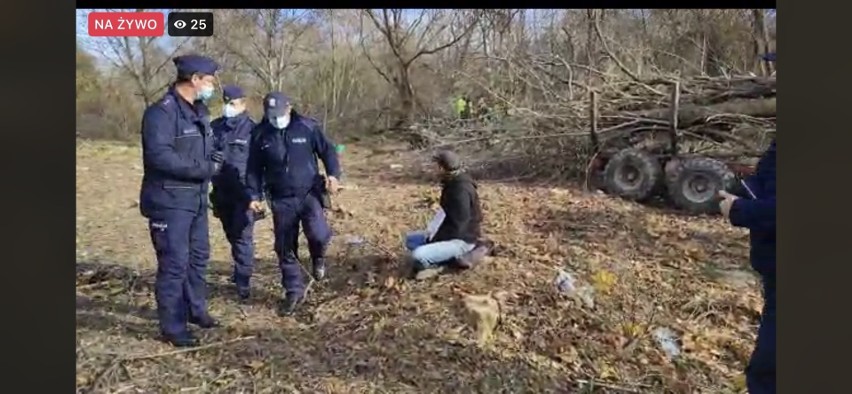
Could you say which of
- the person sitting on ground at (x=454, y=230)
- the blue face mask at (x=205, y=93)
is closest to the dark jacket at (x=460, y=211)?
the person sitting on ground at (x=454, y=230)

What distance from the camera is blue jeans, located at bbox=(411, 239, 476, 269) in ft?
9.72

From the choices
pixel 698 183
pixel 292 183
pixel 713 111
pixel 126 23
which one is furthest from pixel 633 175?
pixel 126 23

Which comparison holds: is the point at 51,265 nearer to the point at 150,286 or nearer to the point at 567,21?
the point at 150,286

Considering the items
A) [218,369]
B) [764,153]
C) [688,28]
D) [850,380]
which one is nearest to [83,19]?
[218,369]

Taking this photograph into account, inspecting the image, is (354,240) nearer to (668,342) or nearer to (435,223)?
(435,223)

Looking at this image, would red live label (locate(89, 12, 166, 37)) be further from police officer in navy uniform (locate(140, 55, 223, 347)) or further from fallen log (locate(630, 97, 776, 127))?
fallen log (locate(630, 97, 776, 127))

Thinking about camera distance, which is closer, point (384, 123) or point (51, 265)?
point (51, 265)

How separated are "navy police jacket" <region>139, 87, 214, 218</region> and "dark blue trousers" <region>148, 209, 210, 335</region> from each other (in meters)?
0.04

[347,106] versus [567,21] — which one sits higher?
[567,21]

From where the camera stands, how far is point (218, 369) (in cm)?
290

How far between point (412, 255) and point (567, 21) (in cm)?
96

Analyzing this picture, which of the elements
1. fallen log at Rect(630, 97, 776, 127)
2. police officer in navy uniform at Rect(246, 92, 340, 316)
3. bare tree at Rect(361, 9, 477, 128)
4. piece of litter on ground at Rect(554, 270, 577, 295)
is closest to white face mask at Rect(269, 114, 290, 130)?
police officer in navy uniform at Rect(246, 92, 340, 316)

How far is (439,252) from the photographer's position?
2969 mm

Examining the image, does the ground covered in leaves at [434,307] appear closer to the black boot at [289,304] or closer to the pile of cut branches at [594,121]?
the black boot at [289,304]
